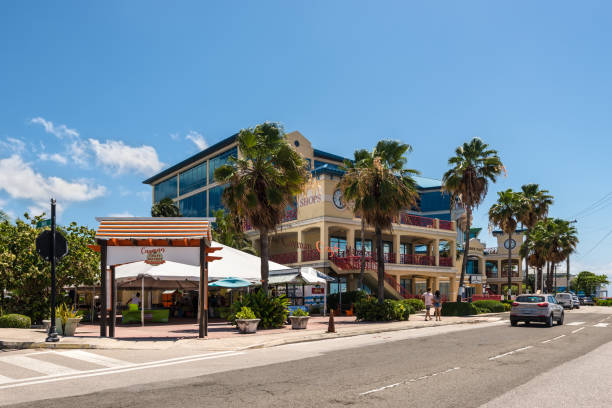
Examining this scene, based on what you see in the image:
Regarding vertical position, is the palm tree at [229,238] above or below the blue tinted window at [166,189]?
below

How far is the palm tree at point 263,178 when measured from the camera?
74.7ft

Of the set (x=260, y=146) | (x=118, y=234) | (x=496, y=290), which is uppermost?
(x=260, y=146)

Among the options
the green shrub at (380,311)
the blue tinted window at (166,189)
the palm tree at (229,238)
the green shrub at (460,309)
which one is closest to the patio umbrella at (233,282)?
the green shrub at (380,311)

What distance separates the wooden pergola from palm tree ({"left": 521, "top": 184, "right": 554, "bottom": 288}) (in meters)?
38.1

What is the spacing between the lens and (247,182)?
75.0 feet

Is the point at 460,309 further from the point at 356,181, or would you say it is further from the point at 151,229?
the point at 151,229

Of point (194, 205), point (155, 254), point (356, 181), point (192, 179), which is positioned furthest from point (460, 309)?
point (192, 179)

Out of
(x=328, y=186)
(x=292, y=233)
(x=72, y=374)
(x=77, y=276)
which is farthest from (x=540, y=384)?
(x=292, y=233)

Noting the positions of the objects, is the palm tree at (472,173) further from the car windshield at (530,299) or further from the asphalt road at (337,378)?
the asphalt road at (337,378)

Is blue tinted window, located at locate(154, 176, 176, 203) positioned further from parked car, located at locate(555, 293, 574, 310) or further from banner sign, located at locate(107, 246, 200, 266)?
banner sign, located at locate(107, 246, 200, 266)

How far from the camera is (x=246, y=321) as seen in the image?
19859 millimetres

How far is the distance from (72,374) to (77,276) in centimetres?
1342

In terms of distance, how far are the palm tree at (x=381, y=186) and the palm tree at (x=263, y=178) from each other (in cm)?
492

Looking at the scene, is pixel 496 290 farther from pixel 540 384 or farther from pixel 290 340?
pixel 540 384
